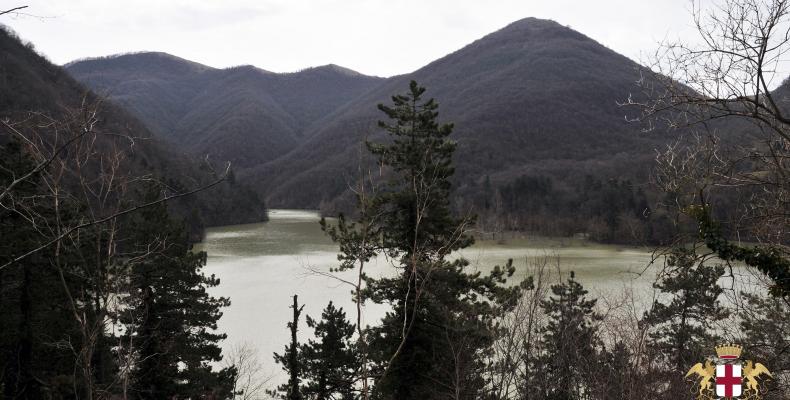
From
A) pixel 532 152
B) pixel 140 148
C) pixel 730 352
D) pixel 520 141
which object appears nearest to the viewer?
pixel 730 352


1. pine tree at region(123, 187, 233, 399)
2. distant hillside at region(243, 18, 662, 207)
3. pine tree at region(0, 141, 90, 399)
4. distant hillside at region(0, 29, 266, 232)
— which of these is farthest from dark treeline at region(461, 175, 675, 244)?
pine tree at region(0, 141, 90, 399)

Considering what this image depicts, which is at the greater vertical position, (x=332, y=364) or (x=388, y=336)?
(x=388, y=336)

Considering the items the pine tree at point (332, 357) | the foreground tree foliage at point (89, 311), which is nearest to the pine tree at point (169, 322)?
the foreground tree foliage at point (89, 311)

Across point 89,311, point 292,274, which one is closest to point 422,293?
point 89,311

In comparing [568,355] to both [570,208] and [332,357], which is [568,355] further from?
[570,208]

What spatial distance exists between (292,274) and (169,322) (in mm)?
22320

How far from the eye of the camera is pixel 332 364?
11820 millimetres

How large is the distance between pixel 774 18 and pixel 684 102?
0.79 meters

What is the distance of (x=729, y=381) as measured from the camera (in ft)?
14.6

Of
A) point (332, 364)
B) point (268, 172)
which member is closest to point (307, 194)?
point (268, 172)

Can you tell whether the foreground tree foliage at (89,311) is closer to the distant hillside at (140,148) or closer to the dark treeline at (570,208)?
the dark treeline at (570,208)

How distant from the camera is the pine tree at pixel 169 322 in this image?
37.0ft

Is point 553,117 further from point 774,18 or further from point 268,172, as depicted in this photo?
point 774,18

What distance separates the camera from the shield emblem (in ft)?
14.6
